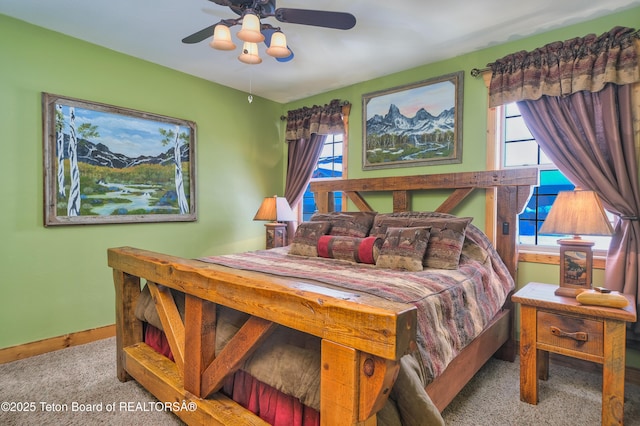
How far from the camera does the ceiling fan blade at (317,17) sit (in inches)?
72.5

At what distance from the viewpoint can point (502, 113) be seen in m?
2.88

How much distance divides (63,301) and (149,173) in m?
1.32

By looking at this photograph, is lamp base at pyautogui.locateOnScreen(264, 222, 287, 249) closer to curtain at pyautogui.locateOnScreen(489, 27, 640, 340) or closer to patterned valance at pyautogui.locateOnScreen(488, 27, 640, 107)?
patterned valance at pyautogui.locateOnScreen(488, 27, 640, 107)

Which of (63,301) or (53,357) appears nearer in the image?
(53,357)

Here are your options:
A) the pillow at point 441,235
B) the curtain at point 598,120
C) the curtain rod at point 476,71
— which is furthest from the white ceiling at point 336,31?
the pillow at point 441,235

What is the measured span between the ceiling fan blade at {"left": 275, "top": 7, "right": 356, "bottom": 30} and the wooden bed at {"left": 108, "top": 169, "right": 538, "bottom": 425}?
4.73ft

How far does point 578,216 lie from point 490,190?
96cm

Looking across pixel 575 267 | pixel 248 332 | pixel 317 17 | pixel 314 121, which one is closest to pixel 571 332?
pixel 575 267

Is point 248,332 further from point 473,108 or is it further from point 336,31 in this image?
point 473,108

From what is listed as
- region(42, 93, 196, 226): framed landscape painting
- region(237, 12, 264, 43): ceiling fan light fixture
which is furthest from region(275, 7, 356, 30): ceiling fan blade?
region(42, 93, 196, 226): framed landscape painting

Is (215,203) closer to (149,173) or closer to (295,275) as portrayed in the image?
(149,173)

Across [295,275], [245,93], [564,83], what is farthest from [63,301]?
[564,83]

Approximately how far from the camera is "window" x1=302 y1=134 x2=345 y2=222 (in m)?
4.07

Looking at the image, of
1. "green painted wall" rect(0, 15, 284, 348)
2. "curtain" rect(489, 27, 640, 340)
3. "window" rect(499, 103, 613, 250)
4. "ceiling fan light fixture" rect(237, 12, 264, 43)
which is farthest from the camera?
"window" rect(499, 103, 613, 250)
